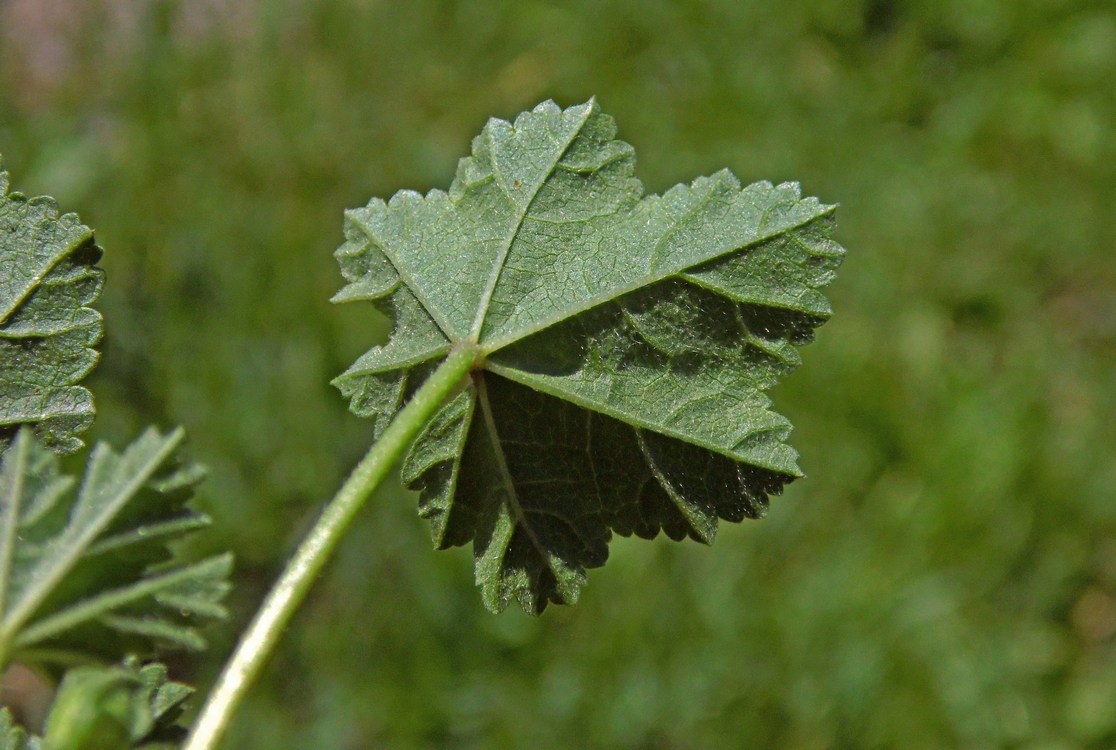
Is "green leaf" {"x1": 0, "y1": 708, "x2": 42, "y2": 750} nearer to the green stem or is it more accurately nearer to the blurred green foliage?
the green stem

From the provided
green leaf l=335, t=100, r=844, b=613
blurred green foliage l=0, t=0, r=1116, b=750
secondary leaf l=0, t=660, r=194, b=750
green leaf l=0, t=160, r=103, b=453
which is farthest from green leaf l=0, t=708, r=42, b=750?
blurred green foliage l=0, t=0, r=1116, b=750

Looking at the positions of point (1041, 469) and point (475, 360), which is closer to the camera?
point (475, 360)

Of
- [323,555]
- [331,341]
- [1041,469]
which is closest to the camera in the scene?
[323,555]

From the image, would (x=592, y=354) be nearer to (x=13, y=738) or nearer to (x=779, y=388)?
(x=13, y=738)

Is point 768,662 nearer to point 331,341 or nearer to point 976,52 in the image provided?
point 331,341

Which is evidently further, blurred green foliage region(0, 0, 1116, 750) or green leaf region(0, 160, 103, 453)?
blurred green foliage region(0, 0, 1116, 750)

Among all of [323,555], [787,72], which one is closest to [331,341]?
[787,72]

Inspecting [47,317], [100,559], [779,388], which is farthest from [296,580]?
[779,388]
